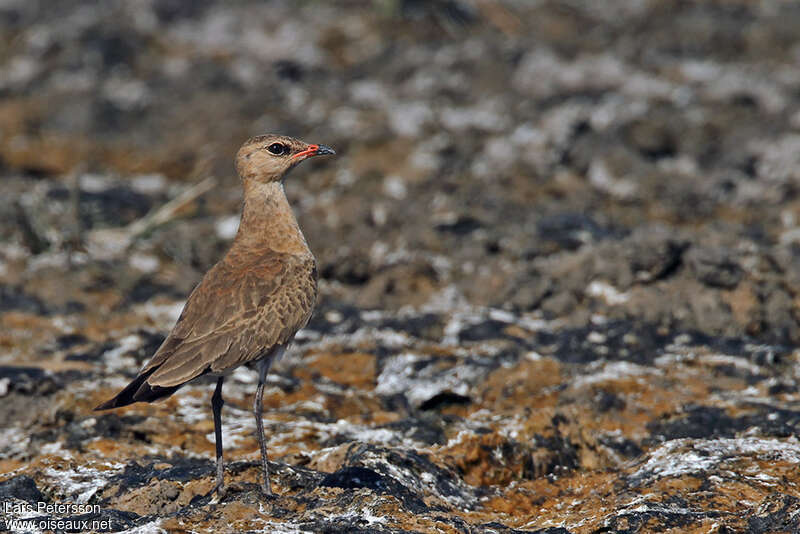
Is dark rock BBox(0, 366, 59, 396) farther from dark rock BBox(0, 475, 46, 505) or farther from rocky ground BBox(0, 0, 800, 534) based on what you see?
dark rock BBox(0, 475, 46, 505)

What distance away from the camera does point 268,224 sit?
7000 millimetres

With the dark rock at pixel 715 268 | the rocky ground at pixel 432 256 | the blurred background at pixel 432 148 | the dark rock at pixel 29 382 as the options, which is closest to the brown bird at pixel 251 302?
the rocky ground at pixel 432 256

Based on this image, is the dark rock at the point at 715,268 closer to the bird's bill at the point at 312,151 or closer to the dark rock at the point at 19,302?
the bird's bill at the point at 312,151

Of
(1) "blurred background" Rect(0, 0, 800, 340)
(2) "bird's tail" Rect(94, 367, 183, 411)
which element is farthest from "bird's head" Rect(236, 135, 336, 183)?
(1) "blurred background" Rect(0, 0, 800, 340)

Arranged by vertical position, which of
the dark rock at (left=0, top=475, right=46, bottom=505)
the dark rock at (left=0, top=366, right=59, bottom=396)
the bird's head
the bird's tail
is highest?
the bird's head

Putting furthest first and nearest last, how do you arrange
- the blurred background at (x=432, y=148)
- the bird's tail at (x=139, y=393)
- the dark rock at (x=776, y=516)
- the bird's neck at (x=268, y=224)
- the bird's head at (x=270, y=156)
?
the blurred background at (x=432, y=148) → the bird's head at (x=270, y=156) → the bird's neck at (x=268, y=224) → the bird's tail at (x=139, y=393) → the dark rock at (x=776, y=516)

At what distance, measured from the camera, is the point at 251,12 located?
1619 cm

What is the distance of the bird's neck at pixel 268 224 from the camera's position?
693 centimetres

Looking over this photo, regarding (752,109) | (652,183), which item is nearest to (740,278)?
(652,183)

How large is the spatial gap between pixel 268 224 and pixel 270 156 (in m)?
0.52

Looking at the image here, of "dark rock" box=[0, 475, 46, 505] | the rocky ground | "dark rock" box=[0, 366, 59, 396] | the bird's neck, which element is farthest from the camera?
"dark rock" box=[0, 366, 59, 396]

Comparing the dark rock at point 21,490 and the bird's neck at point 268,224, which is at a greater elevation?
the bird's neck at point 268,224

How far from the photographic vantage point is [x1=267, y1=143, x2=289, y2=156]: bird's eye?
23.7ft

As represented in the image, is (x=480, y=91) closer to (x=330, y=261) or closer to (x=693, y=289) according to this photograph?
(x=330, y=261)
